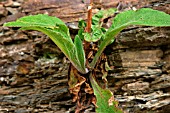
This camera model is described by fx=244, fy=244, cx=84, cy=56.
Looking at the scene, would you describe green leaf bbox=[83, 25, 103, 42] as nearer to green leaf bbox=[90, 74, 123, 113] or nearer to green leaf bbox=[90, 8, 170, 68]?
green leaf bbox=[90, 8, 170, 68]

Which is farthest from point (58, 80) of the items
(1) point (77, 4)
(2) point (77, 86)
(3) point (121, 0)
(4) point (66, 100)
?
(3) point (121, 0)

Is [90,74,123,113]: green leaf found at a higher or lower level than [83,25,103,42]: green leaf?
lower

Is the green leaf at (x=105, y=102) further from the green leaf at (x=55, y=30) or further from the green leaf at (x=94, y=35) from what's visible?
the green leaf at (x=94, y=35)

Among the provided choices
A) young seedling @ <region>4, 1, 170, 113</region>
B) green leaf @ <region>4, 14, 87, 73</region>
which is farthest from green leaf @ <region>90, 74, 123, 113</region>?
green leaf @ <region>4, 14, 87, 73</region>

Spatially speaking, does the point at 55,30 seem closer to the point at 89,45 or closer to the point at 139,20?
the point at 89,45

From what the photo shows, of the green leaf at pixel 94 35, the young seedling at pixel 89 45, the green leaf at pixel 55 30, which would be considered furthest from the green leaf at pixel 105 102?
the green leaf at pixel 94 35

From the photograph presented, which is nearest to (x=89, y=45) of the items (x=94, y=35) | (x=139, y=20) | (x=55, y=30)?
(x=94, y=35)

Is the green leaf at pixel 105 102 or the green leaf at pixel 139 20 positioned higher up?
the green leaf at pixel 139 20

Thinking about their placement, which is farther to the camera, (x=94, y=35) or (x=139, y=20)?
(x=94, y=35)
